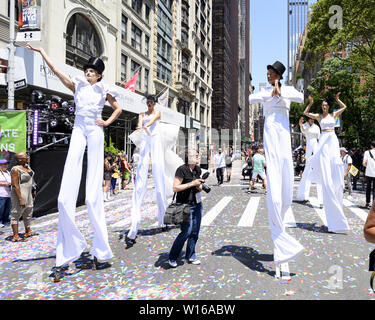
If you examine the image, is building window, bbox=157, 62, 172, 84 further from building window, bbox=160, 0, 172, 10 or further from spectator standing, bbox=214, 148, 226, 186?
spectator standing, bbox=214, 148, 226, 186

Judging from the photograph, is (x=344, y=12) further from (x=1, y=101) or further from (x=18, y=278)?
(x=18, y=278)

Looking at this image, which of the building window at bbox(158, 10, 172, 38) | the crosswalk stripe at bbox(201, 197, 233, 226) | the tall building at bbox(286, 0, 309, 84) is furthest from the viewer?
the tall building at bbox(286, 0, 309, 84)

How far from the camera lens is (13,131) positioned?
8133 millimetres

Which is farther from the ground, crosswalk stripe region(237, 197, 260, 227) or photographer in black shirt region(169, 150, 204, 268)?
photographer in black shirt region(169, 150, 204, 268)

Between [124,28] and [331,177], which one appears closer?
[331,177]

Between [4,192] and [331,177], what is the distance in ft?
23.3

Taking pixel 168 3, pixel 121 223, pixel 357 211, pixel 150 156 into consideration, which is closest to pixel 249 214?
pixel 357 211

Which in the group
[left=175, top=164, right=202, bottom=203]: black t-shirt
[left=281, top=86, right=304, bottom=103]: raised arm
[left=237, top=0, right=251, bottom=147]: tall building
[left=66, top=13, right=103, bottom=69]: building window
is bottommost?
[left=175, top=164, right=202, bottom=203]: black t-shirt

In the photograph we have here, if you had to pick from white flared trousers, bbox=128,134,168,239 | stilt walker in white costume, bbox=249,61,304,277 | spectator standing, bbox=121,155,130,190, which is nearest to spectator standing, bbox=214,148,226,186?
spectator standing, bbox=121,155,130,190

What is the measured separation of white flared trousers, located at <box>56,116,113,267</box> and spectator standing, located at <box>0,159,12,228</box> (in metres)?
3.92

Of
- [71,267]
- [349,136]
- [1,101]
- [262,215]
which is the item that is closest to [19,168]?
[71,267]

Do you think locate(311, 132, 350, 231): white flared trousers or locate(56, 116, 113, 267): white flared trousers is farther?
locate(311, 132, 350, 231): white flared trousers

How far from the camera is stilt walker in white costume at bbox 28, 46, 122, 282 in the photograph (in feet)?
12.9

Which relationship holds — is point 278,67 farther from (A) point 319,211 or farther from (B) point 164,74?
(B) point 164,74
